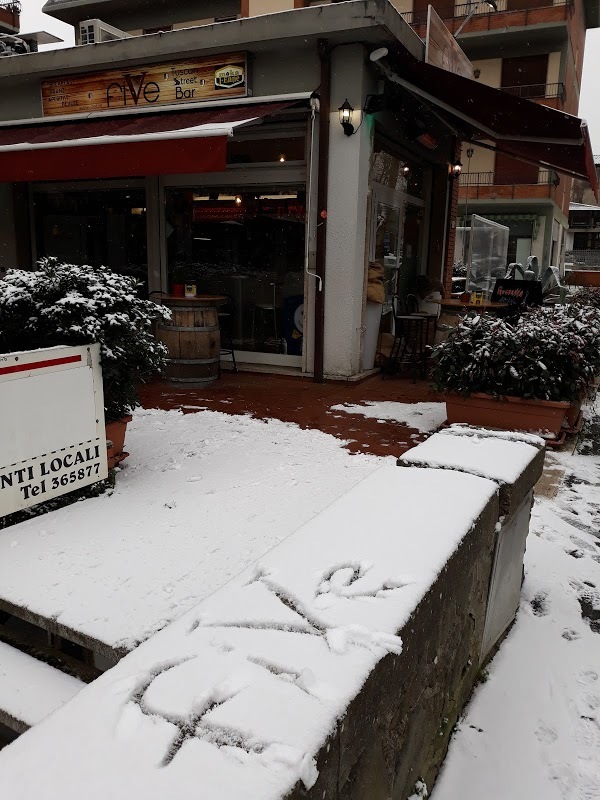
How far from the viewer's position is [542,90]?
24812 millimetres

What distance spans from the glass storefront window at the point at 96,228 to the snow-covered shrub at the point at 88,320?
4.77 metres

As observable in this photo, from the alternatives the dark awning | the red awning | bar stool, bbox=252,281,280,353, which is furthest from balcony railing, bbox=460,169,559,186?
the red awning

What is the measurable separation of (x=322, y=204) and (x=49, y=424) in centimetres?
476

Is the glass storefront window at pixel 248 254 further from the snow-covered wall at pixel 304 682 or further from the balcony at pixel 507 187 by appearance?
the balcony at pixel 507 187

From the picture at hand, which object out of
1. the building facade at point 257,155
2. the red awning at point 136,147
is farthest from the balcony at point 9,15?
the red awning at point 136,147

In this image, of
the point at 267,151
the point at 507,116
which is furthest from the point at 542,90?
the point at 267,151

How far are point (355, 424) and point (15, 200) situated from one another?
22.3 ft

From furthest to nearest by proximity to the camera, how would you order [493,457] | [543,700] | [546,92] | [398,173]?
1. [546,92]
2. [398,173]
3. [493,457]
4. [543,700]

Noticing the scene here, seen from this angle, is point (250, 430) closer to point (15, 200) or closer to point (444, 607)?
point (444, 607)

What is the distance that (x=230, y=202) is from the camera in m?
7.94

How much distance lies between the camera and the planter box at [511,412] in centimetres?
517

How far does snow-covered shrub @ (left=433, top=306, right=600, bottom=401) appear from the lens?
5.08 m

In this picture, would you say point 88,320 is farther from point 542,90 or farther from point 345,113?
point 542,90

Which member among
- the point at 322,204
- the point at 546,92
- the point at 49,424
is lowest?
the point at 49,424
